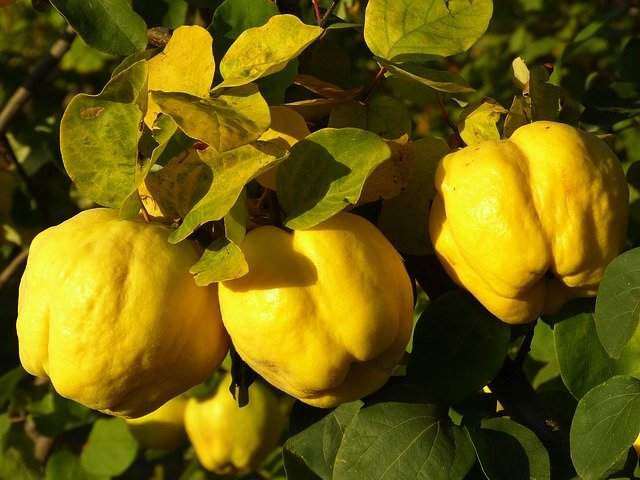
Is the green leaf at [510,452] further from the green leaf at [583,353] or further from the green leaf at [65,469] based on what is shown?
the green leaf at [65,469]

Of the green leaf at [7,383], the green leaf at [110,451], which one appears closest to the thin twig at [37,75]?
the green leaf at [7,383]

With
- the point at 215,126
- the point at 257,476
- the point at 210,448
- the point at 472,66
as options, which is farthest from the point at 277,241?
the point at 472,66

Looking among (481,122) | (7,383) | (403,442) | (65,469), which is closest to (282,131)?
(481,122)

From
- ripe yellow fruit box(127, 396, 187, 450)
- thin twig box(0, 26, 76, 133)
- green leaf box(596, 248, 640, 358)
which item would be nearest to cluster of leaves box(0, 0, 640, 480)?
green leaf box(596, 248, 640, 358)

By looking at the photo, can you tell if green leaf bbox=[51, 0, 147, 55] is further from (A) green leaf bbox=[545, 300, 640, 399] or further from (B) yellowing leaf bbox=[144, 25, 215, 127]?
(A) green leaf bbox=[545, 300, 640, 399]

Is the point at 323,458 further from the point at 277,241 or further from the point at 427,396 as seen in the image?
the point at 277,241

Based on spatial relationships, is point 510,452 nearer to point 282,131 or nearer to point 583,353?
point 583,353

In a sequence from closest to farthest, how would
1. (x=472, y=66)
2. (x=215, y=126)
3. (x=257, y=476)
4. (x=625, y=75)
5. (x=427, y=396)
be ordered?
(x=215, y=126)
(x=427, y=396)
(x=625, y=75)
(x=257, y=476)
(x=472, y=66)

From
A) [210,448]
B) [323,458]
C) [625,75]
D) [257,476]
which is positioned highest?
[323,458]
